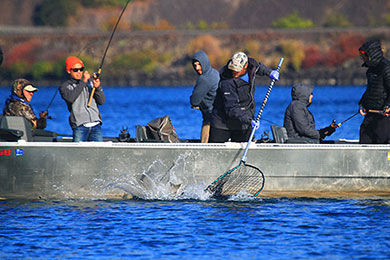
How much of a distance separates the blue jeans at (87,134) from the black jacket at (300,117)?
2.72m

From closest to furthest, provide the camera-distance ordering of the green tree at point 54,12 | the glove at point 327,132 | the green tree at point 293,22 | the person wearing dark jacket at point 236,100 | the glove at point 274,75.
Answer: the glove at point 274,75, the person wearing dark jacket at point 236,100, the glove at point 327,132, the green tree at point 293,22, the green tree at point 54,12

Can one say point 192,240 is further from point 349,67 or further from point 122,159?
point 349,67

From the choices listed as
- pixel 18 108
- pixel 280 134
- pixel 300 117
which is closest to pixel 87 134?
pixel 18 108

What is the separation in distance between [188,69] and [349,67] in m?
20.1

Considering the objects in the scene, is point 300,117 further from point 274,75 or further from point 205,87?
point 205,87

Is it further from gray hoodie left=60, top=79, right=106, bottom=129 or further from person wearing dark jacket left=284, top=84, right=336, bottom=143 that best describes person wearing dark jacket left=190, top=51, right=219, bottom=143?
gray hoodie left=60, top=79, right=106, bottom=129

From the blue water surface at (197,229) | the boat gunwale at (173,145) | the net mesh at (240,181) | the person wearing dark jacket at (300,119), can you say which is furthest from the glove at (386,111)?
the net mesh at (240,181)

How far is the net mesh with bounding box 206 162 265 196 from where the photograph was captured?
12.0 m

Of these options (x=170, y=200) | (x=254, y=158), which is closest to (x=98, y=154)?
(x=170, y=200)

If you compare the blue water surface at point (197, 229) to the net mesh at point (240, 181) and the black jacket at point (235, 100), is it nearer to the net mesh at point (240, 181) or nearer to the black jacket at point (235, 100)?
the net mesh at point (240, 181)

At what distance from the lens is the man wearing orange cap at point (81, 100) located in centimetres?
1205

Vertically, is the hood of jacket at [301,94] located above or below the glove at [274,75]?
below

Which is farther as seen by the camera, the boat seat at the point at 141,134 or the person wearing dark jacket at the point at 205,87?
the boat seat at the point at 141,134

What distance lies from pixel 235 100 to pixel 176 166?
1.23 metres
